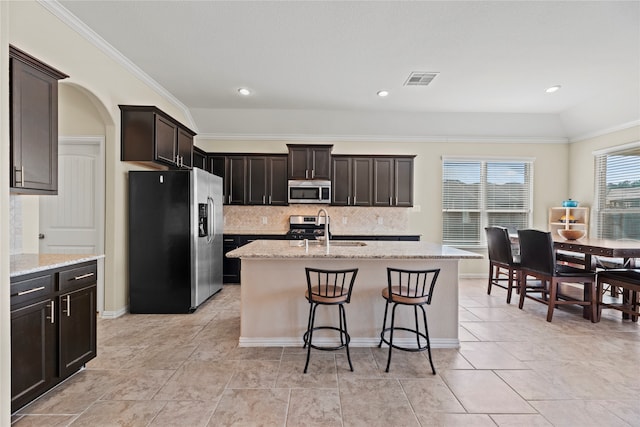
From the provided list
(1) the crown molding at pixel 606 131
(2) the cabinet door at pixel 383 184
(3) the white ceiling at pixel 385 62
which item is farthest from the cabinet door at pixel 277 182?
(1) the crown molding at pixel 606 131

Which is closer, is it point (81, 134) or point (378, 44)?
point (378, 44)

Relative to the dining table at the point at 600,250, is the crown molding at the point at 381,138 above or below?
above

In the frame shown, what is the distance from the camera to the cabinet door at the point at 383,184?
18.3 feet

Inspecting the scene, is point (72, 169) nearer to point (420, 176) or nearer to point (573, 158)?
point (420, 176)

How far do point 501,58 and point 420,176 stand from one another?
8.63ft

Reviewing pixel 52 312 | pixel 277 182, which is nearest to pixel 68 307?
pixel 52 312

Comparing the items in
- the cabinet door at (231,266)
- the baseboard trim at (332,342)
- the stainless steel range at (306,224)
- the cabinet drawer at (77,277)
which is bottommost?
the baseboard trim at (332,342)

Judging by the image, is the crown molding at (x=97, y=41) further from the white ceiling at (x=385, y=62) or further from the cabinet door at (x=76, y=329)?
the cabinet door at (x=76, y=329)

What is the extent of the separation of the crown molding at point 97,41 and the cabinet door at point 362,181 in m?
3.25

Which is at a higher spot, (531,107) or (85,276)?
(531,107)

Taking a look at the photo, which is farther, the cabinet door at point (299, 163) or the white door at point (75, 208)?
the cabinet door at point (299, 163)

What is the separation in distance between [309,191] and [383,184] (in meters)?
1.36

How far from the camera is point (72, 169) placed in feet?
12.0

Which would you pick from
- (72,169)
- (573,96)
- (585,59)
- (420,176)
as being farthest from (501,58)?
(72,169)
